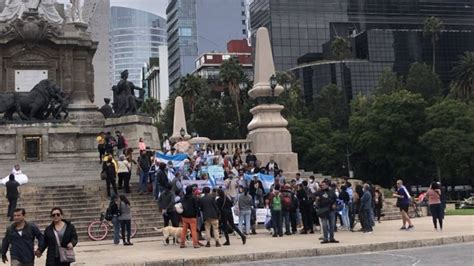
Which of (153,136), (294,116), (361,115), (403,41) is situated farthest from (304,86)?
(153,136)

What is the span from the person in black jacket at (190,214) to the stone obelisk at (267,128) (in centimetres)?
1260

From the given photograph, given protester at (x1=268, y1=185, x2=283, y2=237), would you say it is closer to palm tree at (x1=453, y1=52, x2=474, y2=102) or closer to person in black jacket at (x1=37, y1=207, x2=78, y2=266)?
person in black jacket at (x1=37, y1=207, x2=78, y2=266)

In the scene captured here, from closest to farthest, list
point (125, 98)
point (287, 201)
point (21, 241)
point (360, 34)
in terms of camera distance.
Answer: point (21, 241) → point (287, 201) → point (125, 98) → point (360, 34)

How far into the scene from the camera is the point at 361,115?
234ft

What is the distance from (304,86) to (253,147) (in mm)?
79036

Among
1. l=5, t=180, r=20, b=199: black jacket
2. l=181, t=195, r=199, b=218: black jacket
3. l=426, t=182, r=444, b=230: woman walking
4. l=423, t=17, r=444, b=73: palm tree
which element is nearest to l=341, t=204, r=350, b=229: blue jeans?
l=426, t=182, r=444, b=230: woman walking

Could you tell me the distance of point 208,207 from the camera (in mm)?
17078

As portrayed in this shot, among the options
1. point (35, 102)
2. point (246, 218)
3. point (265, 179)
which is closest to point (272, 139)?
point (265, 179)

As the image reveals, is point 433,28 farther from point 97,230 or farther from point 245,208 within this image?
point 97,230

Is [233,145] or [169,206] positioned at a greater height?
[233,145]

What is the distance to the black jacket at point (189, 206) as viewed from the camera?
1689 centimetres

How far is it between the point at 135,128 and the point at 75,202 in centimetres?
1041

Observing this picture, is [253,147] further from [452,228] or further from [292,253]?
[292,253]

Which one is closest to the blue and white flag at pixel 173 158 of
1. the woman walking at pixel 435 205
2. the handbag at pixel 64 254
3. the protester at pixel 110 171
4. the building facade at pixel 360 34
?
the protester at pixel 110 171
